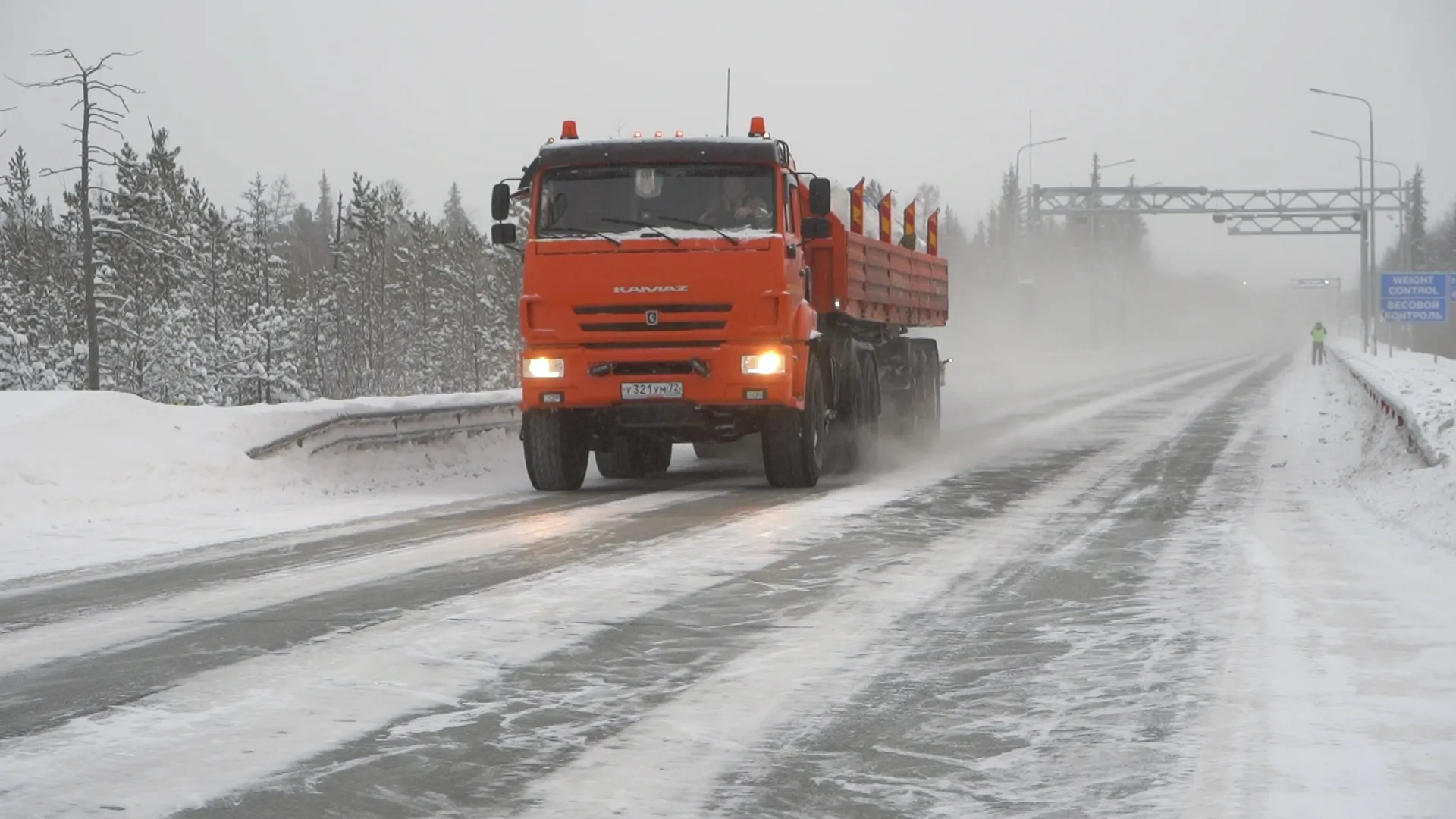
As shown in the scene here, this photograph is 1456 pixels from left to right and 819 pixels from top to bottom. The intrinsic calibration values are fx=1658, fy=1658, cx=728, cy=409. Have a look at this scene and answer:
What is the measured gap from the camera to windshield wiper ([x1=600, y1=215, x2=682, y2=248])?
1391 centimetres

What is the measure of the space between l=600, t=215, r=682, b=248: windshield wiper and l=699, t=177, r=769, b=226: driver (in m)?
0.35

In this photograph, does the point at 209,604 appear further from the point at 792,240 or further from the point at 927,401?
the point at 927,401

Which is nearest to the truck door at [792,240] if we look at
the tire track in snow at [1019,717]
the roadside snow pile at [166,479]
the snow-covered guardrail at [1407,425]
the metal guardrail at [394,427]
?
the roadside snow pile at [166,479]

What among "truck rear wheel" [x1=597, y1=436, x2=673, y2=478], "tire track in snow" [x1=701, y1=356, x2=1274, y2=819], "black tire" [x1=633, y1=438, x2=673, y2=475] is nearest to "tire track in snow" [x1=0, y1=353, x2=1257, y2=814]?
"tire track in snow" [x1=701, y1=356, x2=1274, y2=819]

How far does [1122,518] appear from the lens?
11.9 meters

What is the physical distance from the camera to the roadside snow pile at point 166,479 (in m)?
11.4

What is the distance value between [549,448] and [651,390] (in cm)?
141

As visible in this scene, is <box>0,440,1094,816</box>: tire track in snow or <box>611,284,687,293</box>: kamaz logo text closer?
<box>0,440,1094,816</box>: tire track in snow

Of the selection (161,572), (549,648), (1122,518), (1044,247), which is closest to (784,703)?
(549,648)

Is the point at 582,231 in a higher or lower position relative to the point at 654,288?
higher

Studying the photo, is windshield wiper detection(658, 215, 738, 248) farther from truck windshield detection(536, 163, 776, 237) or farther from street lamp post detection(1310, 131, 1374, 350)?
street lamp post detection(1310, 131, 1374, 350)

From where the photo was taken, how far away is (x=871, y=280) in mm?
17906

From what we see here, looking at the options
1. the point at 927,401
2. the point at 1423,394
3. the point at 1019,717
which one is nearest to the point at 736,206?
the point at 927,401

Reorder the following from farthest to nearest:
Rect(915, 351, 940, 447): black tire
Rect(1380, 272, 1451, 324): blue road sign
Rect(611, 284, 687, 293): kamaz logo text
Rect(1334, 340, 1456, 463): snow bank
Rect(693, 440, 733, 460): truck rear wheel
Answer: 1. Rect(1380, 272, 1451, 324): blue road sign
2. Rect(915, 351, 940, 447): black tire
3. Rect(693, 440, 733, 460): truck rear wheel
4. Rect(1334, 340, 1456, 463): snow bank
5. Rect(611, 284, 687, 293): kamaz logo text
